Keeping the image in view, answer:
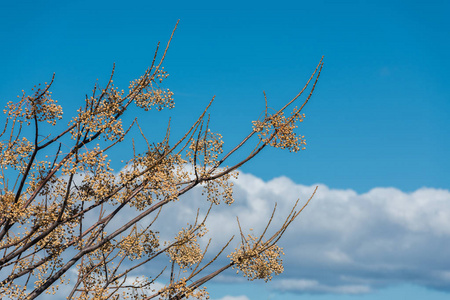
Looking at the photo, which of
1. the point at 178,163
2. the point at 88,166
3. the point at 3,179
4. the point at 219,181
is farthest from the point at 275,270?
the point at 3,179

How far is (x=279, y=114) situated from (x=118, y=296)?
5.58m

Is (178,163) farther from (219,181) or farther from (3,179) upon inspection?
(3,179)

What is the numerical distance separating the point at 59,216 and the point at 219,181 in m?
3.78

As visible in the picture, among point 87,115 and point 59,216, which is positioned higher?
point 87,115

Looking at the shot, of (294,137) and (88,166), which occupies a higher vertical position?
(294,137)

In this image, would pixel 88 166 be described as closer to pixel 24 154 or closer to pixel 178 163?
pixel 178 163

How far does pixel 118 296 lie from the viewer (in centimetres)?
1243

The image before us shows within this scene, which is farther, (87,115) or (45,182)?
(45,182)

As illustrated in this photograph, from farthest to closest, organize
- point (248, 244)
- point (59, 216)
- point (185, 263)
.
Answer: point (185, 263), point (248, 244), point (59, 216)

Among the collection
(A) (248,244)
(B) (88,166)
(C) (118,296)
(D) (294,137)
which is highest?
(D) (294,137)

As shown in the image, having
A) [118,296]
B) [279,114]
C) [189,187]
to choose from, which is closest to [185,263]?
[118,296]

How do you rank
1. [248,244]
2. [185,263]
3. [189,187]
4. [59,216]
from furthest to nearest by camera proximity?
[185,263] → [248,244] → [189,187] → [59,216]

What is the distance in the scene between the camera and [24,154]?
13109mm

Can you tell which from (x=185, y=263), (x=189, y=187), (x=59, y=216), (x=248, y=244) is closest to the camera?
(x=59, y=216)
